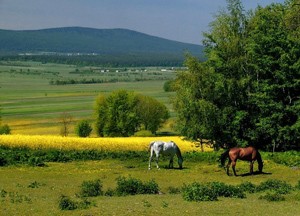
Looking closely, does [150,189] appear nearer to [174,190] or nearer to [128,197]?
[174,190]

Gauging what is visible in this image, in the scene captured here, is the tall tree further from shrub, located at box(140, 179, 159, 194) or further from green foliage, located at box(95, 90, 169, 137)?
green foliage, located at box(95, 90, 169, 137)

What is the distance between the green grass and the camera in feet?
69.4

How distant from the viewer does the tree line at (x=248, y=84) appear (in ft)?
155

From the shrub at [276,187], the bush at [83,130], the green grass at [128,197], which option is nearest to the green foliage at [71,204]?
the green grass at [128,197]

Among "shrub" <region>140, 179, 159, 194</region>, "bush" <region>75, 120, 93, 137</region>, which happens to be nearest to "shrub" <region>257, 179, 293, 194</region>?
"shrub" <region>140, 179, 159, 194</region>

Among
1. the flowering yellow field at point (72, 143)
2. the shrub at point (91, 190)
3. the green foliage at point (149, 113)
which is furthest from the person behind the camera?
the green foliage at point (149, 113)

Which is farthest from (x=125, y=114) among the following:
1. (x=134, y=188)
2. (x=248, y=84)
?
(x=134, y=188)

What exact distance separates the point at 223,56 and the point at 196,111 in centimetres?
638

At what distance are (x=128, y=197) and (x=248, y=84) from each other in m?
27.8

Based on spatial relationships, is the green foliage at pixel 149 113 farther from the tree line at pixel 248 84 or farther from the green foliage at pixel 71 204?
the green foliage at pixel 71 204

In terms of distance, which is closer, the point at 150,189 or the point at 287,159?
the point at 150,189

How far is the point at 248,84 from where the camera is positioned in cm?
5006

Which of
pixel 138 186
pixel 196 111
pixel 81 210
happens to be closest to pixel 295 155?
pixel 196 111

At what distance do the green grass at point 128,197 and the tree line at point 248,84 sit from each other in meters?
8.19
